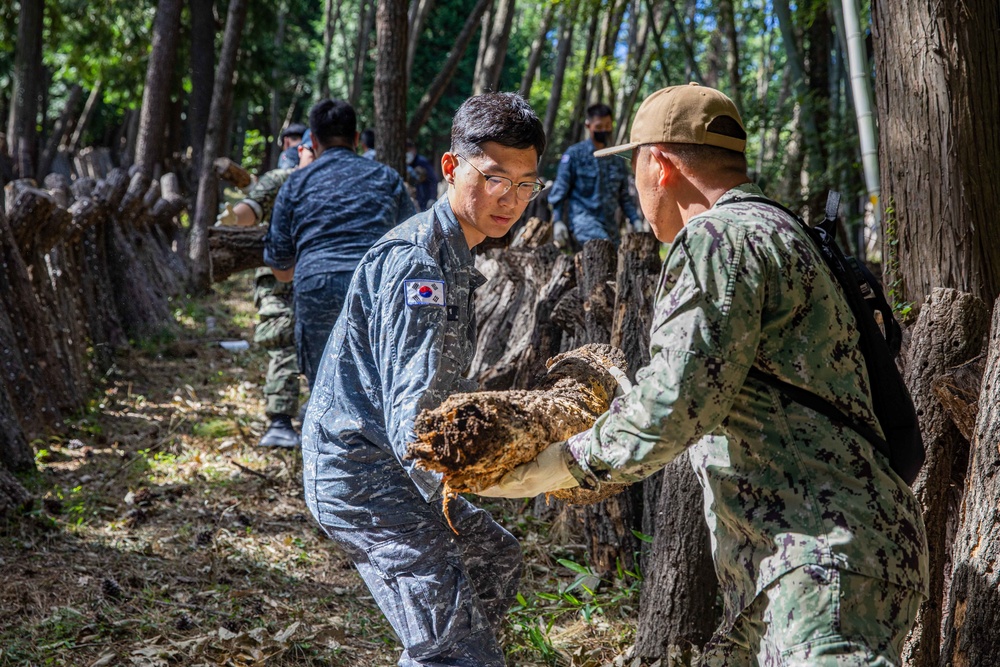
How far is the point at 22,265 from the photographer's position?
21.4 feet

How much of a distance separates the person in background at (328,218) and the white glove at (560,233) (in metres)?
3.99

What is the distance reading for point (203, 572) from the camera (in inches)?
191

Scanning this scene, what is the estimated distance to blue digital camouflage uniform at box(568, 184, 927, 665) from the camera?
1975 millimetres

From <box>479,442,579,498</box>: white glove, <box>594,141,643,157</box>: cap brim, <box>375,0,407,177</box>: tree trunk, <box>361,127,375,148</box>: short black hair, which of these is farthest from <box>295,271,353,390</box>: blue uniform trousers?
<box>361,127,375,148</box>: short black hair

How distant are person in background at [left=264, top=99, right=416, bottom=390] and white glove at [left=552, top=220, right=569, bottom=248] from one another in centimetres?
399

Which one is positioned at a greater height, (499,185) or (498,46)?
(498,46)

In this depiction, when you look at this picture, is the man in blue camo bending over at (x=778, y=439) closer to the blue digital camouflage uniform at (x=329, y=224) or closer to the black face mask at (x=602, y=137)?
the blue digital camouflage uniform at (x=329, y=224)

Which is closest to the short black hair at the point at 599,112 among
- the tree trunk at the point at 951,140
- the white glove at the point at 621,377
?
the tree trunk at the point at 951,140

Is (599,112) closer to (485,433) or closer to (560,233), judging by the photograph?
(560,233)

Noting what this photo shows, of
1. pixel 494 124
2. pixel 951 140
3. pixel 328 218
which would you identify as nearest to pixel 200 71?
pixel 328 218

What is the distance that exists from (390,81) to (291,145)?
136cm

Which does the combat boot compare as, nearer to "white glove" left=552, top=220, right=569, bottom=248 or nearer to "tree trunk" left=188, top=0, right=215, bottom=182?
"white glove" left=552, top=220, right=569, bottom=248

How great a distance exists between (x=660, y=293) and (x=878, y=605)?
32.0 inches

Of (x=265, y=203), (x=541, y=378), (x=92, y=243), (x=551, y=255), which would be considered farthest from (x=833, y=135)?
(x=541, y=378)
